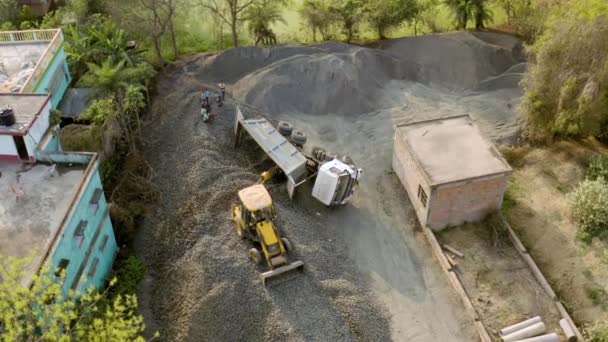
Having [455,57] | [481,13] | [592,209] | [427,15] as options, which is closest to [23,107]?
[592,209]

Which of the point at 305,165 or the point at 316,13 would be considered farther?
the point at 316,13

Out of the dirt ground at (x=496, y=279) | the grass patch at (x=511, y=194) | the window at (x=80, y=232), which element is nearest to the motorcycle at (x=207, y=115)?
the window at (x=80, y=232)

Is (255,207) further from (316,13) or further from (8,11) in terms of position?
(8,11)

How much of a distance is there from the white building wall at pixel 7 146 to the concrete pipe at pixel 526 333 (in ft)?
A: 57.6

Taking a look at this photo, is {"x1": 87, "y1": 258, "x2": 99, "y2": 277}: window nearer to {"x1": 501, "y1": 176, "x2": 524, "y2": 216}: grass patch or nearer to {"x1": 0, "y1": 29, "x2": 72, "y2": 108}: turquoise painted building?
{"x1": 0, "y1": 29, "x2": 72, "y2": 108}: turquoise painted building

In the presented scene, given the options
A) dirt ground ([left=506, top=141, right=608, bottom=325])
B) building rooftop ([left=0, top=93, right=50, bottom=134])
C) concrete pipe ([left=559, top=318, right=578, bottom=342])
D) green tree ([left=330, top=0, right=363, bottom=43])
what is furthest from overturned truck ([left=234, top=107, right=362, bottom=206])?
green tree ([left=330, top=0, right=363, bottom=43])

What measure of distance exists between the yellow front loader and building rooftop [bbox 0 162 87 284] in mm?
5445

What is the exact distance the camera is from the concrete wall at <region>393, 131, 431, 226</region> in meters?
23.2

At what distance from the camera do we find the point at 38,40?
28.0 meters

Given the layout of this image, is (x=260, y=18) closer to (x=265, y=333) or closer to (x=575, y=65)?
(x=575, y=65)

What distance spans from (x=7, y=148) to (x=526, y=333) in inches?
725

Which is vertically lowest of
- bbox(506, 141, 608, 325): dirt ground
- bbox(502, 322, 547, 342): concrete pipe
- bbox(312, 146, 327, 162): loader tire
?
bbox(502, 322, 547, 342): concrete pipe

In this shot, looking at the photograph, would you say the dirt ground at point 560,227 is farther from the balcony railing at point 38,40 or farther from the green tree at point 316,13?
the balcony railing at point 38,40

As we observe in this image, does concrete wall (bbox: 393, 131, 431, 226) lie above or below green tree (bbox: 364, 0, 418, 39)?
below
